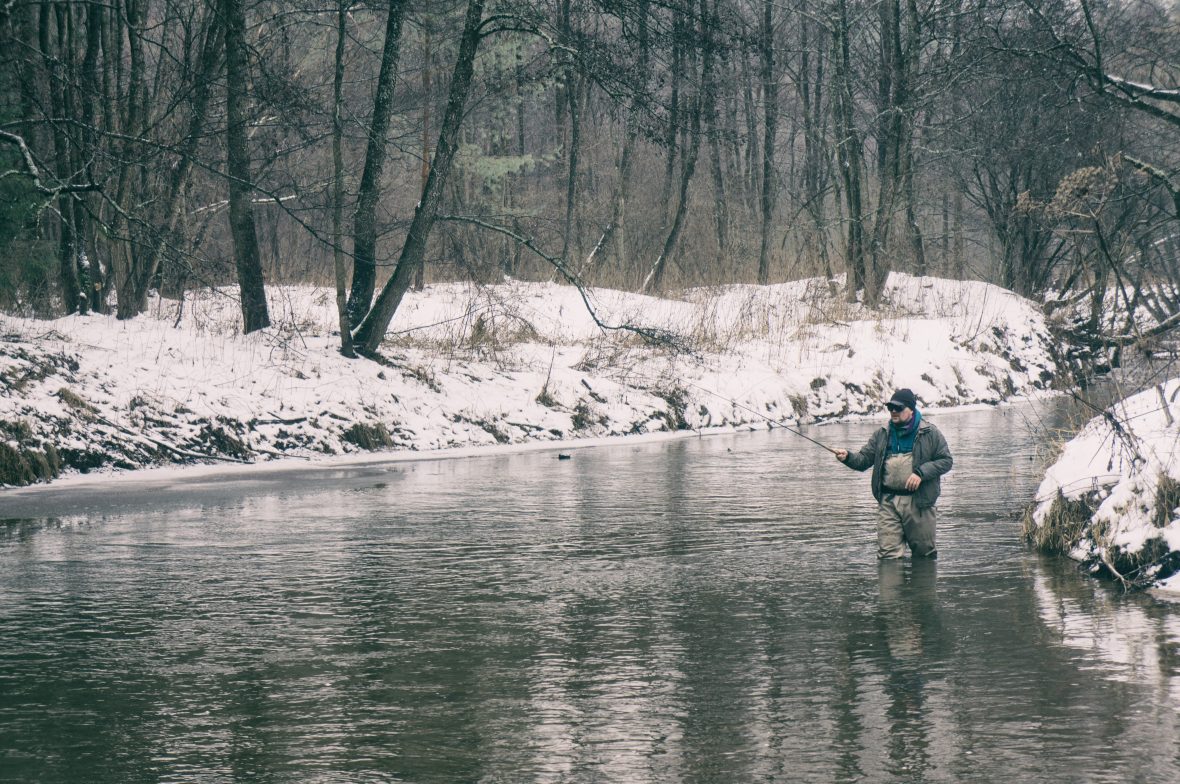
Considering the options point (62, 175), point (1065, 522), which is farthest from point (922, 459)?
point (62, 175)

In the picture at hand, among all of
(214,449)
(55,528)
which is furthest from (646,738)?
(214,449)

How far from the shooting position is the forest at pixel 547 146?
53.2 feet

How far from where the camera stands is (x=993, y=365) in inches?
1121

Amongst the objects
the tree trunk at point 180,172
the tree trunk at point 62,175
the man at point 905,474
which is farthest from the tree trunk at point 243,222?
the man at point 905,474

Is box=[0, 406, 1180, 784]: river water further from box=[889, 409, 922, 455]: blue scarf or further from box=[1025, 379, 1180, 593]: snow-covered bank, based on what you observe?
box=[889, 409, 922, 455]: blue scarf

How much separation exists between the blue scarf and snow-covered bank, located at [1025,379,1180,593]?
46.1 inches

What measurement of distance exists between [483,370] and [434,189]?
292cm

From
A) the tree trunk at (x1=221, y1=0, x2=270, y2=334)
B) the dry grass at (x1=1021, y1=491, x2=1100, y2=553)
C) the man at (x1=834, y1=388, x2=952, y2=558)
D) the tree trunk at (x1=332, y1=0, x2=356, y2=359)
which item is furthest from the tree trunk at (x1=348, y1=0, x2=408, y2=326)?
the dry grass at (x1=1021, y1=491, x2=1100, y2=553)

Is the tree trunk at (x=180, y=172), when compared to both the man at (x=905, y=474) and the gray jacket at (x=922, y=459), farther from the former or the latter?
the man at (x=905, y=474)

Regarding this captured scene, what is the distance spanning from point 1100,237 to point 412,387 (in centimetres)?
1298

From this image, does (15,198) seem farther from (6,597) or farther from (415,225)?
(6,597)

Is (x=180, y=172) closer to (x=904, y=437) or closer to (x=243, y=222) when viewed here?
(x=243, y=222)

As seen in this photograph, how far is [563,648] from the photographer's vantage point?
764 cm

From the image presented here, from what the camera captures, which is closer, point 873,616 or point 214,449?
point 873,616
